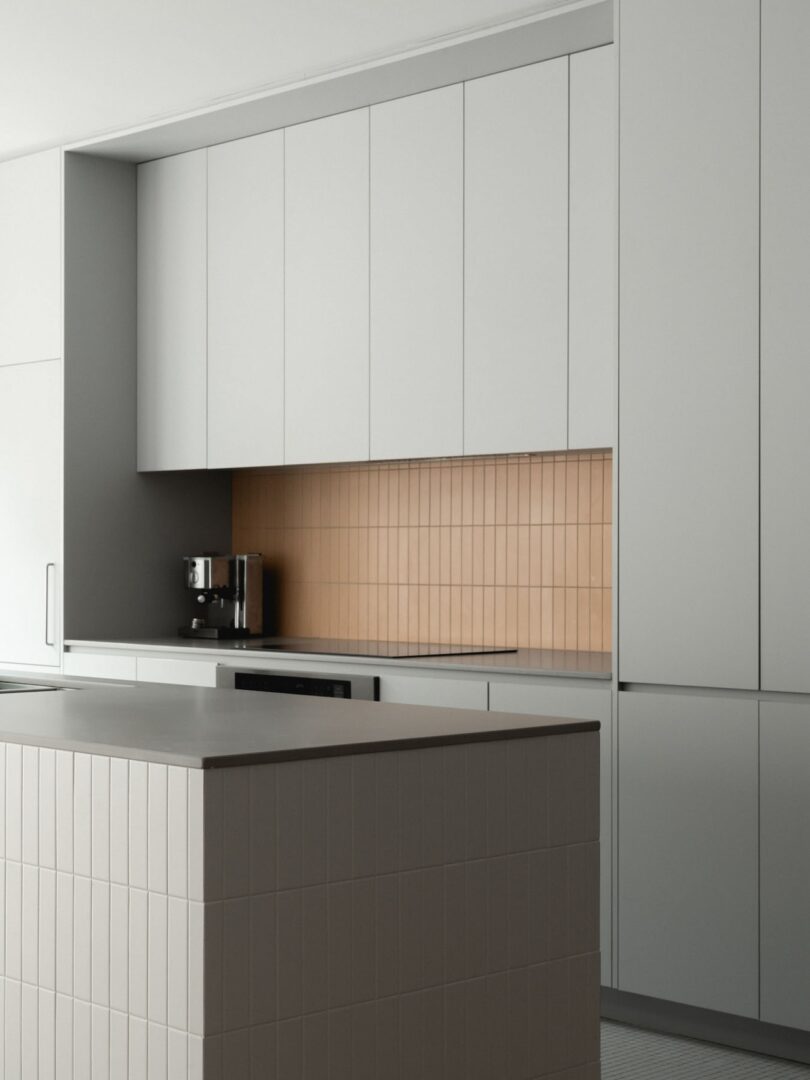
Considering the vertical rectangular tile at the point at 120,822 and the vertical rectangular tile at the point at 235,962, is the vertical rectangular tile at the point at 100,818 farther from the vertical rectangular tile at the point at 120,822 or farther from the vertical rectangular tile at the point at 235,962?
the vertical rectangular tile at the point at 235,962

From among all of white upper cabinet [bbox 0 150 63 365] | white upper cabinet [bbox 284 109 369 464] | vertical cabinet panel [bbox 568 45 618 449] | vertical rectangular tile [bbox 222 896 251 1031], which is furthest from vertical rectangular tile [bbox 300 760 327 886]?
white upper cabinet [bbox 0 150 63 365]

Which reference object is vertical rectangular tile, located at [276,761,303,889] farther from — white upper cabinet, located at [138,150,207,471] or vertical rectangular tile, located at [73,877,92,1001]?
white upper cabinet, located at [138,150,207,471]

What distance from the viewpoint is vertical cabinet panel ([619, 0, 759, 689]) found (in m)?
3.32

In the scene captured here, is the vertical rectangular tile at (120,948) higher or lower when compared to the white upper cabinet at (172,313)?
lower

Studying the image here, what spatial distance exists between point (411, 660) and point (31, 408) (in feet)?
6.35

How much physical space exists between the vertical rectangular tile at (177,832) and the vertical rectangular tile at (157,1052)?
0.64 feet

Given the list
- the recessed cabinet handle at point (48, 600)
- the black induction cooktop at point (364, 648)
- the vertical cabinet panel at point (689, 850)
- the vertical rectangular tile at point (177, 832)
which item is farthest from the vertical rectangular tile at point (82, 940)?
the recessed cabinet handle at point (48, 600)

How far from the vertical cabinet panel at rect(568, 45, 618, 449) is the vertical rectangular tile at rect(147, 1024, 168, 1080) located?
2.26m

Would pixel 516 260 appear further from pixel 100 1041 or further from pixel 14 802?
pixel 100 1041

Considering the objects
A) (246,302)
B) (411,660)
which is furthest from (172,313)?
(411,660)

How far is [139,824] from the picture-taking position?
1997mm

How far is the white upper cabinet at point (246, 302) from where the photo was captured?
4684 millimetres

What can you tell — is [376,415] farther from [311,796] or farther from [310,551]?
[311,796]

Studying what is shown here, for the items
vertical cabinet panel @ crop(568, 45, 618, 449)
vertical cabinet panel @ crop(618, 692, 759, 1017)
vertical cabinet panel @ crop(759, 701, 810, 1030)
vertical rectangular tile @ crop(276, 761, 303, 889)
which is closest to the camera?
vertical rectangular tile @ crop(276, 761, 303, 889)
